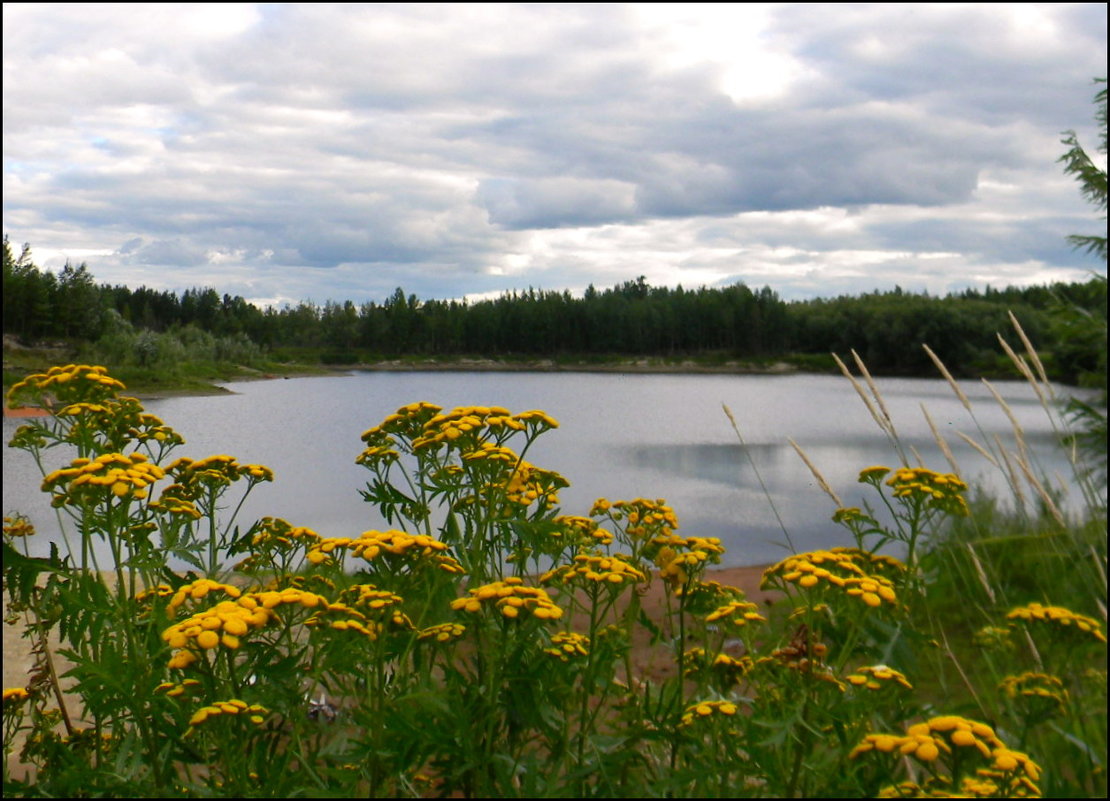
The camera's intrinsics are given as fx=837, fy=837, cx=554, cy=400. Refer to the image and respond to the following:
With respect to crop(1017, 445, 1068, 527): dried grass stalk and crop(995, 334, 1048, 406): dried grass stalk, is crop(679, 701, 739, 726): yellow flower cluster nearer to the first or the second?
crop(1017, 445, 1068, 527): dried grass stalk

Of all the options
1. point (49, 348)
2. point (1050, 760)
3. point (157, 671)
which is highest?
point (49, 348)

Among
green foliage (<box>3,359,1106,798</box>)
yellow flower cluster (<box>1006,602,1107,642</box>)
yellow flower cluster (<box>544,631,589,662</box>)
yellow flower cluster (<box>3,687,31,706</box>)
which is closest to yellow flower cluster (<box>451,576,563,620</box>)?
green foliage (<box>3,359,1106,798</box>)

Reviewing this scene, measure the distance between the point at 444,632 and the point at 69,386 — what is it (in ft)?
5.50

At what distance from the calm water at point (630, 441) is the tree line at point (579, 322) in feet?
1.70

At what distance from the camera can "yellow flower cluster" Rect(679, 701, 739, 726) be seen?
2264 millimetres

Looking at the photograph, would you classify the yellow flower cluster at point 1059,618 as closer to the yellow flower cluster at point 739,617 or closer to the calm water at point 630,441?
the yellow flower cluster at point 739,617

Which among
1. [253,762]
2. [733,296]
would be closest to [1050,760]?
[253,762]

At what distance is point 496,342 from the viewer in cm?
1627

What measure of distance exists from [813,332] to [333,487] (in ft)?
121

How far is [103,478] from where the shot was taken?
7.22 ft

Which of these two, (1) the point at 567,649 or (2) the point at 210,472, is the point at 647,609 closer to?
(2) the point at 210,472

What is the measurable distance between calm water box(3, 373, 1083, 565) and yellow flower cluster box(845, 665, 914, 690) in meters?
1.20

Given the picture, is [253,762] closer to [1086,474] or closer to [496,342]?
[1086,474]

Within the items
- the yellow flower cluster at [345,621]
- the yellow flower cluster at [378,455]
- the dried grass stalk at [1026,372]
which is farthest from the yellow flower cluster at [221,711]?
the dried grass stalk at [1026,372]
